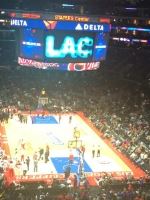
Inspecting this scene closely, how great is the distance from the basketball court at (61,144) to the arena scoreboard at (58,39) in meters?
4.26

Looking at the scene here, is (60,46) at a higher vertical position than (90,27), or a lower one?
lower

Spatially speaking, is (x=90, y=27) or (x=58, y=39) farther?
(x=58, y=39)

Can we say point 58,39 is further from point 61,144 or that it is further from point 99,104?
point 99,104

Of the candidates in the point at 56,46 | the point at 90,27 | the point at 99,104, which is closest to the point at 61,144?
the point at 56,46

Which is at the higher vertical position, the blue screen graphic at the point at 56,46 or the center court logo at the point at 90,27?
the center court logo at the point at 90,27

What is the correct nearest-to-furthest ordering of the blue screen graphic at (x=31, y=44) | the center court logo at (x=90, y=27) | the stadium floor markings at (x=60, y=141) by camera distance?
1. the center court logo at (x=90, y=27)
2. the blue screen graphic at (x=31, y=44)
3. the stadium floor markings at (x=60, y=141)

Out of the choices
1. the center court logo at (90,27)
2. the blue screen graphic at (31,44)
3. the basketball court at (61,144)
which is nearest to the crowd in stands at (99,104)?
the basketball court at (61,144)

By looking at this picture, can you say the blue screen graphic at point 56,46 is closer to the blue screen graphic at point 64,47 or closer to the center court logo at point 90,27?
the blue screen graphic at point 64,47

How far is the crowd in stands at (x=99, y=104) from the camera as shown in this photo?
20.1 meters

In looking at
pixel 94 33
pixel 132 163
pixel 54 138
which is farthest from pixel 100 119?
pixel 94 33

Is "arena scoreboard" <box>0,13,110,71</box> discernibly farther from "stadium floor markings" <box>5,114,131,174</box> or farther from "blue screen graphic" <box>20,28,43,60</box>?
"stadium floor markings" <box>5,114,131,174</box>

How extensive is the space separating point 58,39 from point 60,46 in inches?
15.0

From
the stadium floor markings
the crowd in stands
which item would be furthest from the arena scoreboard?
the crowd in stands

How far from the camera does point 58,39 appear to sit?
23141 millimetres
